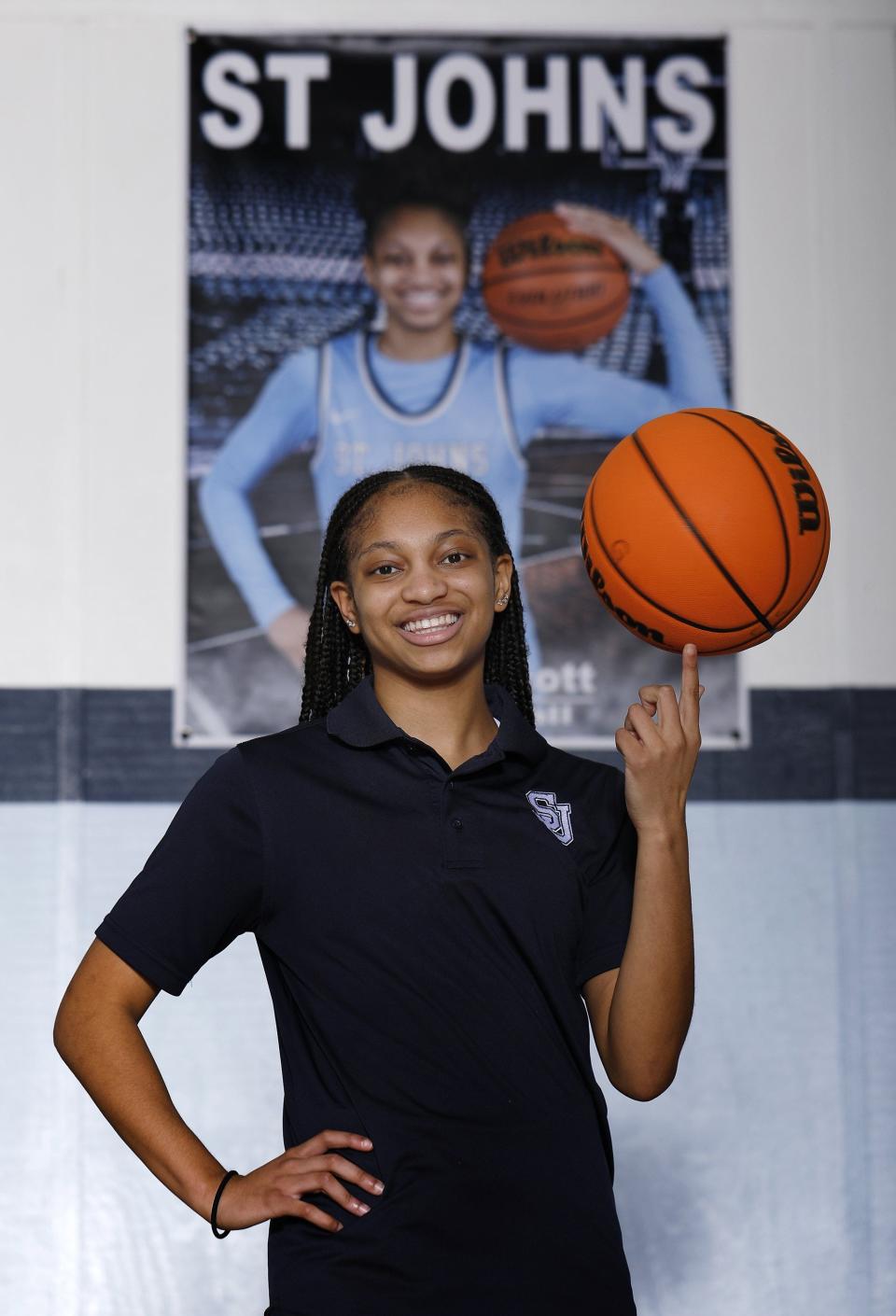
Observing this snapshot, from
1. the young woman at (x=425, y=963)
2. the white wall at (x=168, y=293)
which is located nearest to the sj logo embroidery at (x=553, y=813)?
the young woman at (x=425, y=963)

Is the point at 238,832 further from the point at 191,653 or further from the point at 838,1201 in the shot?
the point at 838,1201

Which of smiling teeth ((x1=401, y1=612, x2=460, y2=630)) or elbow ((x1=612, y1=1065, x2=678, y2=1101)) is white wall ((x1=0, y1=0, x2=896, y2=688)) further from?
elbow ((x1=612, y1=1065, x2=678, y2=1101))

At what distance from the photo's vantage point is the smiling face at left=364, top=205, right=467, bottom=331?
9.54 ft

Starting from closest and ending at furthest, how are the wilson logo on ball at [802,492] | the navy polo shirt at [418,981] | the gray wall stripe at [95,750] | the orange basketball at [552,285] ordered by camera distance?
the navy polo shirt at [418,981]
the wilson logo on ball at [802,492]
the gray wall stripe at [95,750]
the orange basketball at [552,285]

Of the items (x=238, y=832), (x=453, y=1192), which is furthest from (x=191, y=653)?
(x=453, y=1192)

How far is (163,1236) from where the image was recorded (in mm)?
2680

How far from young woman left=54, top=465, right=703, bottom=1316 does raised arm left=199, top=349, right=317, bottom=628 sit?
1368 mm

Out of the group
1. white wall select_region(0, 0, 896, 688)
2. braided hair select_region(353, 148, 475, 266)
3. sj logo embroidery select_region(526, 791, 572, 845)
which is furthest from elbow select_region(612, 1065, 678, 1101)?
braided hair select_region(353, 148, 475, 266)

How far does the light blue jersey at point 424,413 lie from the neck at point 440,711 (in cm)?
137

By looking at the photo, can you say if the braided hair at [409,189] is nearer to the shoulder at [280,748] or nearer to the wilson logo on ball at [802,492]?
the wilson logo on ball at [802,492]

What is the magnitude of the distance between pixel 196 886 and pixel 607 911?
1.31 ft

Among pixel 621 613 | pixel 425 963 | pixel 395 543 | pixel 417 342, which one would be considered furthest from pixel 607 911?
pixel 417 342

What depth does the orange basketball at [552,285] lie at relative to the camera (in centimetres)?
292

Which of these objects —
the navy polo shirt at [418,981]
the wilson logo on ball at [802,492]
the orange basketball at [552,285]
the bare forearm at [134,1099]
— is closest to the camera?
the navy polo shirt at [418,981]
